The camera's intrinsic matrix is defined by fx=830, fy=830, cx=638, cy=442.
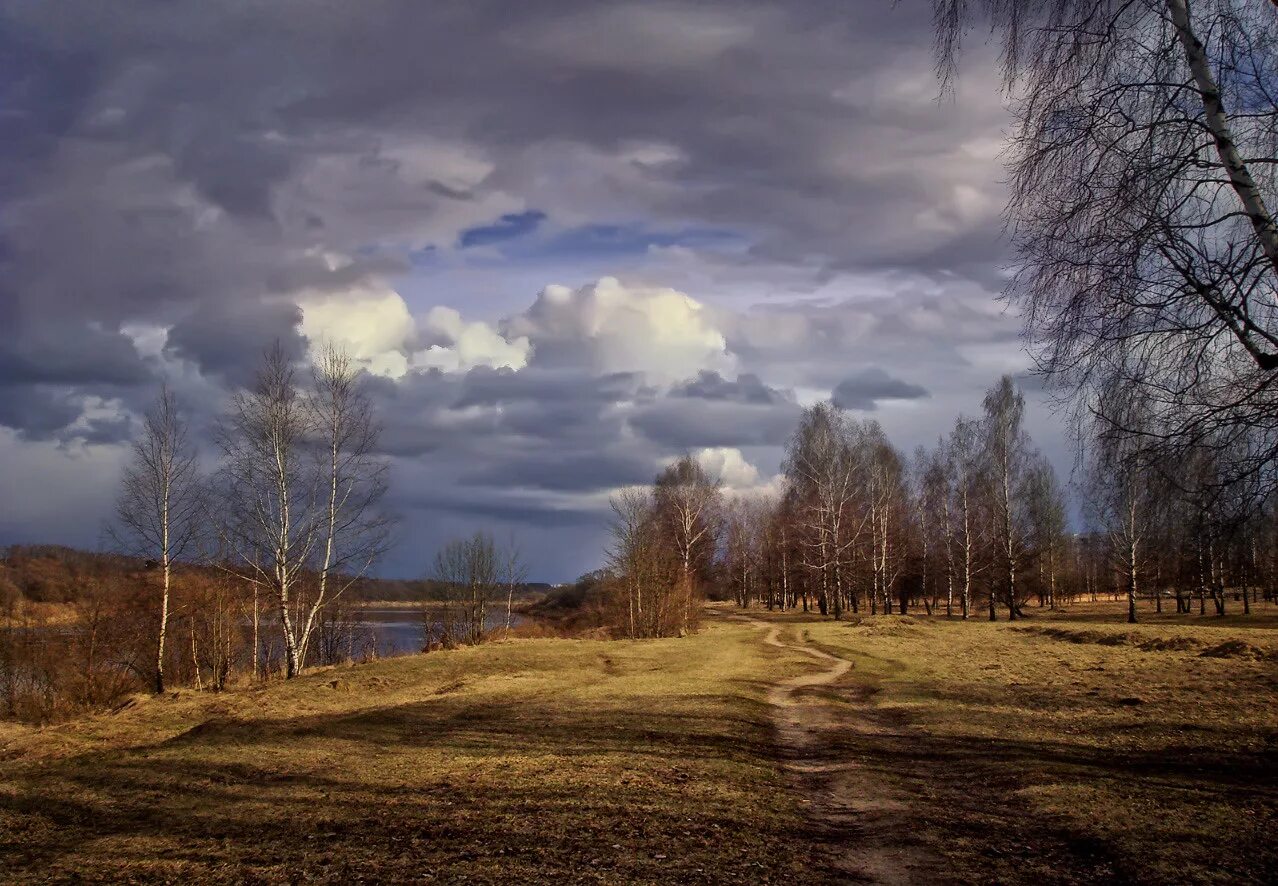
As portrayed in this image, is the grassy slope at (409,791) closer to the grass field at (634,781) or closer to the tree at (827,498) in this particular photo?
the grass field at (634,781)

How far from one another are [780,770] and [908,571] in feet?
194

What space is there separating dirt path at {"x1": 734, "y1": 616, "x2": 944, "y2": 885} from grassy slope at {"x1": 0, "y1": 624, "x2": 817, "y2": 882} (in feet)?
1.20

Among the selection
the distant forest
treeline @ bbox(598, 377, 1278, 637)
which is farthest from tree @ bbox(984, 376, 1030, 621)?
the distant forest

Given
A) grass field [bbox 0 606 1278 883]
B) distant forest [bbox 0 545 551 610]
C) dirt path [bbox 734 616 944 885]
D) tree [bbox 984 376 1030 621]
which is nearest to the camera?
dirt path [bbox 734 616 944 885]

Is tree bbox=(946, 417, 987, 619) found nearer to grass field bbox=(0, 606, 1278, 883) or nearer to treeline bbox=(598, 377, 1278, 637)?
treeline bbox=(598, 377, 1278, 637)

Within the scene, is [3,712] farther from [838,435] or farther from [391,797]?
[838,435]

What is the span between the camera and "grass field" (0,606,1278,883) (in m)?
7.03

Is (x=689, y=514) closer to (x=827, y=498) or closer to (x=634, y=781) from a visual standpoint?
(x=827, y=498)

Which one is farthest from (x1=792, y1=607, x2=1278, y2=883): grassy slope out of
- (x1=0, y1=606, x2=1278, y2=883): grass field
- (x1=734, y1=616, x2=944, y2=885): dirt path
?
(x1=734, y1=616, x2=944, y2=885): dirt path

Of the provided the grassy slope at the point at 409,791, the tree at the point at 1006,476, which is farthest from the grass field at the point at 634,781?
the tree at the point at 1006,476

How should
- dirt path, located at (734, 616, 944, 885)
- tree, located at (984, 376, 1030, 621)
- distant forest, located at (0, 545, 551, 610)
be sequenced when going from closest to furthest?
1. dirt path, located at (734, 616, 944, 885)
2. distant forest, located at (0, 545, 551, 610)
3. tree, located at (984, 376, 1030, 621)

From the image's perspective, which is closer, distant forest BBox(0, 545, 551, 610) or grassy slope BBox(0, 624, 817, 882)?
grassy slope BBox(0, 624, 817, 882)

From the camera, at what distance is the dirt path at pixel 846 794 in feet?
22.7

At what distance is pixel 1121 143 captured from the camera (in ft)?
25.4
